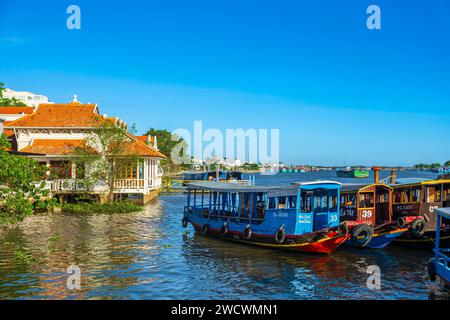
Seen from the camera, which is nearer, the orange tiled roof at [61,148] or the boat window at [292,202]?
the boat window at [292,202]

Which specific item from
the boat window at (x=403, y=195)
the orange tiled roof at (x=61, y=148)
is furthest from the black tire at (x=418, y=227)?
the orange tiled roof at (x=61, y=148)

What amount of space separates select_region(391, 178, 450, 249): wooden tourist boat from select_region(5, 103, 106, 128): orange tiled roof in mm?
23721

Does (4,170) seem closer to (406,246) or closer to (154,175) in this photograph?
(406,246)

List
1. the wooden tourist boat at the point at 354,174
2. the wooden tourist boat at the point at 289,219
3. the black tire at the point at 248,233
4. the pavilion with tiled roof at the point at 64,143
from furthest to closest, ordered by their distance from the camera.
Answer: the wooden tourist boat at the point at 354,174
the pavilion with tiled roof at the point at 64,143
the black tire at the point at 248,233
the wooden tourist boat at the point at 289,219

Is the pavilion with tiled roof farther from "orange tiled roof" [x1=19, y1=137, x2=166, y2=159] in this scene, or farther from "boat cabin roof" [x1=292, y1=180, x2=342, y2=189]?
"boat cabin roof" [x1=292, y1=180, x2=342, y2=189]

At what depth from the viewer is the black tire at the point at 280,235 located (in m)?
18.9

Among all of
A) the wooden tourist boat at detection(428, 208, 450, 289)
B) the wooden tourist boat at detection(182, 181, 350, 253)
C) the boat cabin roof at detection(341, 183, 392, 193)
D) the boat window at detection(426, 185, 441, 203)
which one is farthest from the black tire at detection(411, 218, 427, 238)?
the wooden tourist boat at detection(428, 208, 450, 289)

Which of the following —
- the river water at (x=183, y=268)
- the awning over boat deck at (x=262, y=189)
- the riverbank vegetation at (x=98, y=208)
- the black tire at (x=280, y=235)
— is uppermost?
the awning over boat deck at (x=262, y=189)

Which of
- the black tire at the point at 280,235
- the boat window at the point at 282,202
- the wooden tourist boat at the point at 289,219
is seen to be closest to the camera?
the wooden tourist boat at the point at 289,219

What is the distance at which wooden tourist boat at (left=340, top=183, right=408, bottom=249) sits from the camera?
1914cm

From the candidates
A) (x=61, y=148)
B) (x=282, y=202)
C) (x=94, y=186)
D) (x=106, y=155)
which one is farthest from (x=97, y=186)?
(x=282, y=202)

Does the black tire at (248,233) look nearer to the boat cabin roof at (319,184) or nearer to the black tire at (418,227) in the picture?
the boat cabin roof at (319,184)
